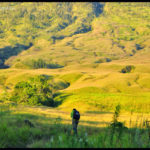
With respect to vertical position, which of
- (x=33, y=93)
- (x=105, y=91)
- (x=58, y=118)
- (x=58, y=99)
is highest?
(x=58, y=118)

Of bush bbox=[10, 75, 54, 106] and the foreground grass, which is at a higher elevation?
the foreground grass

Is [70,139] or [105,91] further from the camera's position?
[105,91]

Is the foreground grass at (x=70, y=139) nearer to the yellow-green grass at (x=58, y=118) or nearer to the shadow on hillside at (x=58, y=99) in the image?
the yellow-green grass at (x=58, y=118)

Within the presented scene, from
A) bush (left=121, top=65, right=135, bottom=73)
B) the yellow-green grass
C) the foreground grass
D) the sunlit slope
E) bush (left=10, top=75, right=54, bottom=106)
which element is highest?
the foreground grass

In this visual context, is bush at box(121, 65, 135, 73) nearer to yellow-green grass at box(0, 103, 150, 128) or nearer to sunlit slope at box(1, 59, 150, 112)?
sunlit slope at box(1, 59, 150, 112)

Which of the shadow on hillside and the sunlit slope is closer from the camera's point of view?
the sunlit slope

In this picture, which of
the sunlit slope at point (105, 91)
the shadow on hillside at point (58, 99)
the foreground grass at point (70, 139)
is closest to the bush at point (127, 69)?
the sunlit slope at point (105, 91)

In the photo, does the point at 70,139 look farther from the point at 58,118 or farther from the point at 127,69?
the point at 127,69

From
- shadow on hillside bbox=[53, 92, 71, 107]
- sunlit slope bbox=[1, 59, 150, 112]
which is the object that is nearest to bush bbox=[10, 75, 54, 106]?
shadow on hillside bbox=[53, 92, 71, 107]

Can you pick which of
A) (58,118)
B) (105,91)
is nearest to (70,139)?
(58,118)

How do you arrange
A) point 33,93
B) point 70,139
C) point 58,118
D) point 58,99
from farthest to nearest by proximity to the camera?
point 58,99 < point 33,93 < point 58,118 < point 70,139

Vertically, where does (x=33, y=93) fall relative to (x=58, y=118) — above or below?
below

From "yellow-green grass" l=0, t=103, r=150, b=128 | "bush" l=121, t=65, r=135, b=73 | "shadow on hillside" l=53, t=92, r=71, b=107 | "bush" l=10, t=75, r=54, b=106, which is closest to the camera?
"yellow-green grass" l=0, t=103, r=150, b=128

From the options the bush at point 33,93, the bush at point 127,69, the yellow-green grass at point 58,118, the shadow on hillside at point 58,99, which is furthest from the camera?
the bush at point 127,69
